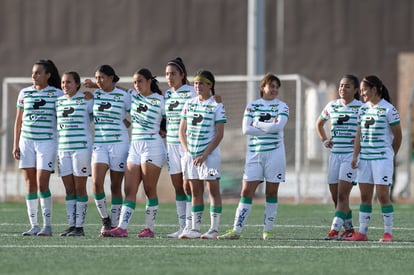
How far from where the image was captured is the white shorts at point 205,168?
14.6 m

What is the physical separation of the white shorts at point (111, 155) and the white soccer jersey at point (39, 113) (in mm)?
660

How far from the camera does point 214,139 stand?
1462 centimetres

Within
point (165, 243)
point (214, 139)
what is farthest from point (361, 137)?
point (165, 243)

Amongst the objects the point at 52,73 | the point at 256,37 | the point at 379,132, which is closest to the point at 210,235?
the point at 379,132

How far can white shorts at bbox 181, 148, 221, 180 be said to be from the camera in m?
14.6

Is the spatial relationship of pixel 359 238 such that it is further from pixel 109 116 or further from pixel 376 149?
pixel 109 116

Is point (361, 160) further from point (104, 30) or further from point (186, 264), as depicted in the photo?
point (104, 30)

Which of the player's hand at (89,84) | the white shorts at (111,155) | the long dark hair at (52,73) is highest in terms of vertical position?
the long dark hair at (52,73)

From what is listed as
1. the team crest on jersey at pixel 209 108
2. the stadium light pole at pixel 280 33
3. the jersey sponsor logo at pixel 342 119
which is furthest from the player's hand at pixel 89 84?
the stadium light pole at pixel 280 33

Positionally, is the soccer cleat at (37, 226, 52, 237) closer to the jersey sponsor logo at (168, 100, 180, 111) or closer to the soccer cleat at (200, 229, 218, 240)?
the soccer cleat at (200, 229, 218, 240)

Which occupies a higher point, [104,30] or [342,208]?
[104,30]

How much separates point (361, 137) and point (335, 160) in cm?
71

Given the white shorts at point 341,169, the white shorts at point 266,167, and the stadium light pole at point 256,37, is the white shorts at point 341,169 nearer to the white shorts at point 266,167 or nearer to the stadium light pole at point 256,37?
the white shorts at point 266,167

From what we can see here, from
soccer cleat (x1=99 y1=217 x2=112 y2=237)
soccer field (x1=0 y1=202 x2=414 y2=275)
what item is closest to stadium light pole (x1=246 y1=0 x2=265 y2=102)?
soccer field (x1=0 y1=202 x2=414 y2=275)
